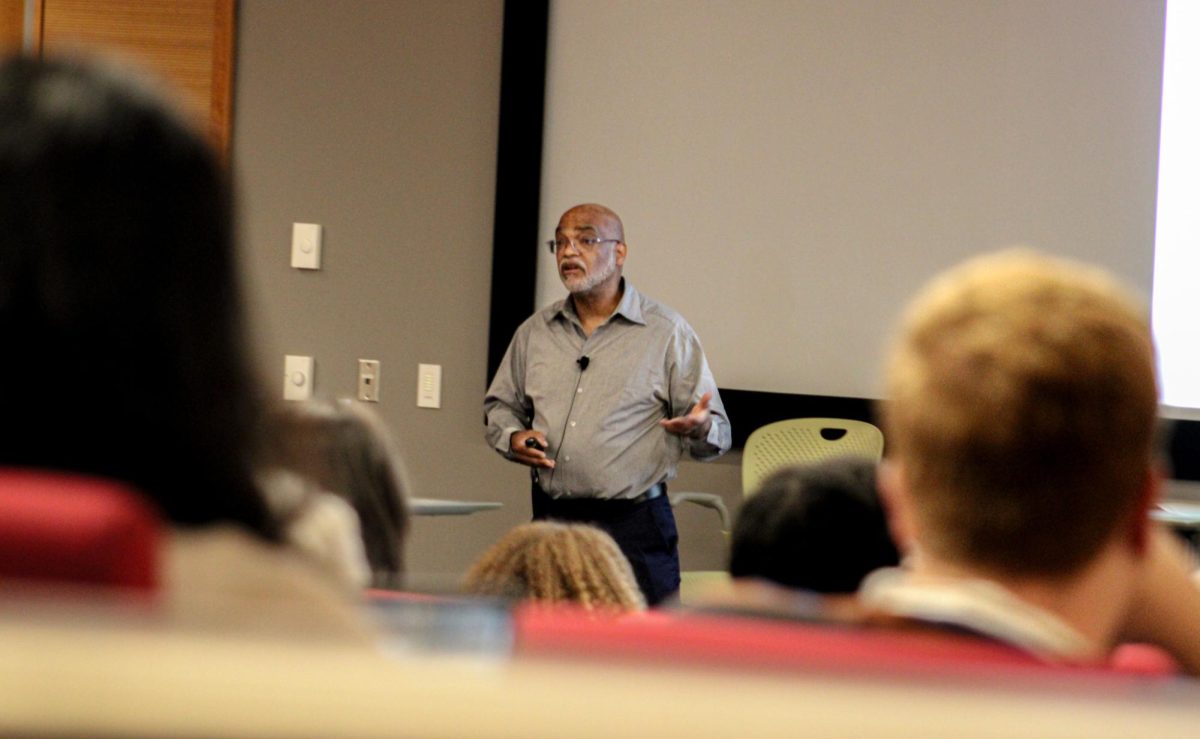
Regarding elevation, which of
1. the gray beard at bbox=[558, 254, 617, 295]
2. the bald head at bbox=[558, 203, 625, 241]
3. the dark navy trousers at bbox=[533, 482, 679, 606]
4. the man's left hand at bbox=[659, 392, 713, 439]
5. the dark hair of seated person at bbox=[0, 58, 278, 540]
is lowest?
the dark navy trousers at bbox=[533, 482, 679, 606]

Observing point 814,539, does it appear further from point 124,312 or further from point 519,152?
point 519,152

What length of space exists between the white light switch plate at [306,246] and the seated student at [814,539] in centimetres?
398

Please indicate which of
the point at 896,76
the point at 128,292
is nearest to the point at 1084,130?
the point at 896,76

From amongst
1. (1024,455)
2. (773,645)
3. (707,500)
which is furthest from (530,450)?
(773,645)

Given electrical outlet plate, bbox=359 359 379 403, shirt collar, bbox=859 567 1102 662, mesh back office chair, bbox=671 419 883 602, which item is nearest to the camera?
shirt collar, bbox=859 567 1102 662

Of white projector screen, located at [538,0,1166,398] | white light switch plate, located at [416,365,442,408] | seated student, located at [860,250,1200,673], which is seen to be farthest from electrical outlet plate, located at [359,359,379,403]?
seated student, located at [860,250,1200,673]

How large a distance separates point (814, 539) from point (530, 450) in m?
2.80

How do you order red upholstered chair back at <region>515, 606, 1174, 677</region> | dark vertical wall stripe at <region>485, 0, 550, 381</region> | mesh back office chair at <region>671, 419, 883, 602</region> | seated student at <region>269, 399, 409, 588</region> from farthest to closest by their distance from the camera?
dark vertical wall stripe at <region>485, 0, 550, 381</region> → mesh back office chair at <region>671, 419, 883, 602</region> → seated student at <region>269, 399, 409, 588</region> → red upholstered chair back at <region>515, 606, 1174, 677</region>

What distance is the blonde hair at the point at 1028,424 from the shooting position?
2.64ft

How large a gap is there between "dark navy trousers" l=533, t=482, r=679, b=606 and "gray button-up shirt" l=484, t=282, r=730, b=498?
1.9 inches

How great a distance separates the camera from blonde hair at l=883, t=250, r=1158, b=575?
2.64 feet

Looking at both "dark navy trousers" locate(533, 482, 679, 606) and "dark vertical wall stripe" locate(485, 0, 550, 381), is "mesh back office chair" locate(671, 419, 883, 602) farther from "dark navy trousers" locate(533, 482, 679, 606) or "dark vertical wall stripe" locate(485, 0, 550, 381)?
"dark vertical wall stripe" locate(485, 0, 550, 381)

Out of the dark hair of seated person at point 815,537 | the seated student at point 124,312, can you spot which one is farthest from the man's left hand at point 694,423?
the seated student at point 124,312

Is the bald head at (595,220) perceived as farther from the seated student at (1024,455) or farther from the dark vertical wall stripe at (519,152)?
the seated student at (1024,455)
